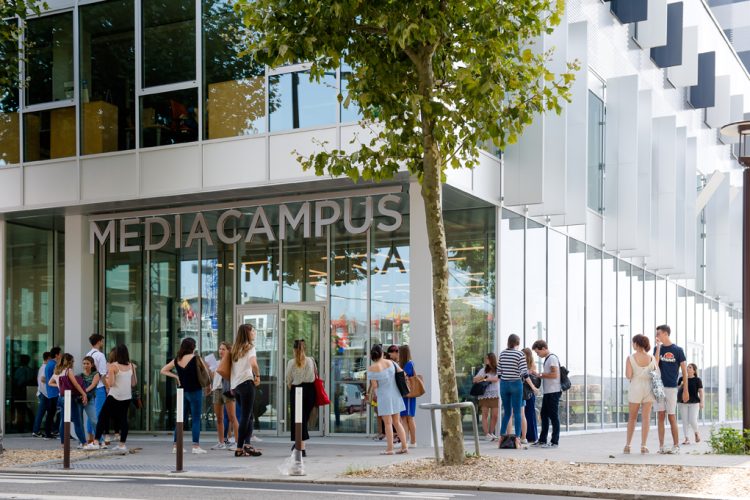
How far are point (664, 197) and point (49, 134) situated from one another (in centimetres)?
1651

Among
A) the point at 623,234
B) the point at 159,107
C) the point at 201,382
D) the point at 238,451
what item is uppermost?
the point at 159,107

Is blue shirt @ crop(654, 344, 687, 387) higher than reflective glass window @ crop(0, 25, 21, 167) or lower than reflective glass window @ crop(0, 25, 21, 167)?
lower

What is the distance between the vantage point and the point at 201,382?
1602 cm

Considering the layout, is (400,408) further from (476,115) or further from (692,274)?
(692,274)

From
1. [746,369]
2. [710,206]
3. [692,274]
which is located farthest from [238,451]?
[710,206]

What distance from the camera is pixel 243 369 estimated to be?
1514 centimetres

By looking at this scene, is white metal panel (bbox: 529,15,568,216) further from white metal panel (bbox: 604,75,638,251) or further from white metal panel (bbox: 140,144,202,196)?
white metal panel (bbox: 140,144,202,196)

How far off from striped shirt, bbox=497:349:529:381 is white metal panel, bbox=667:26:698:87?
17864 millimetres

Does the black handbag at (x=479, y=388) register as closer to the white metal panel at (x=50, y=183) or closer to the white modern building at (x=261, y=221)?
the white modern building at (x=261, y=221)

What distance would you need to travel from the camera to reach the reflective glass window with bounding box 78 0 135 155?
20.3 meters

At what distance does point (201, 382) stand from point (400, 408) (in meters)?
3.14

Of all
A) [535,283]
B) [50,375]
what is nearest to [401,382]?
[535,283]

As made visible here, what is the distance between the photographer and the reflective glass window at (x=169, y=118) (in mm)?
19375

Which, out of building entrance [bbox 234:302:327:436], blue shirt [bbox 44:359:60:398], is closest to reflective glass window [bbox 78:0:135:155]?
blue shirt [bbox 44:359:60:398]
